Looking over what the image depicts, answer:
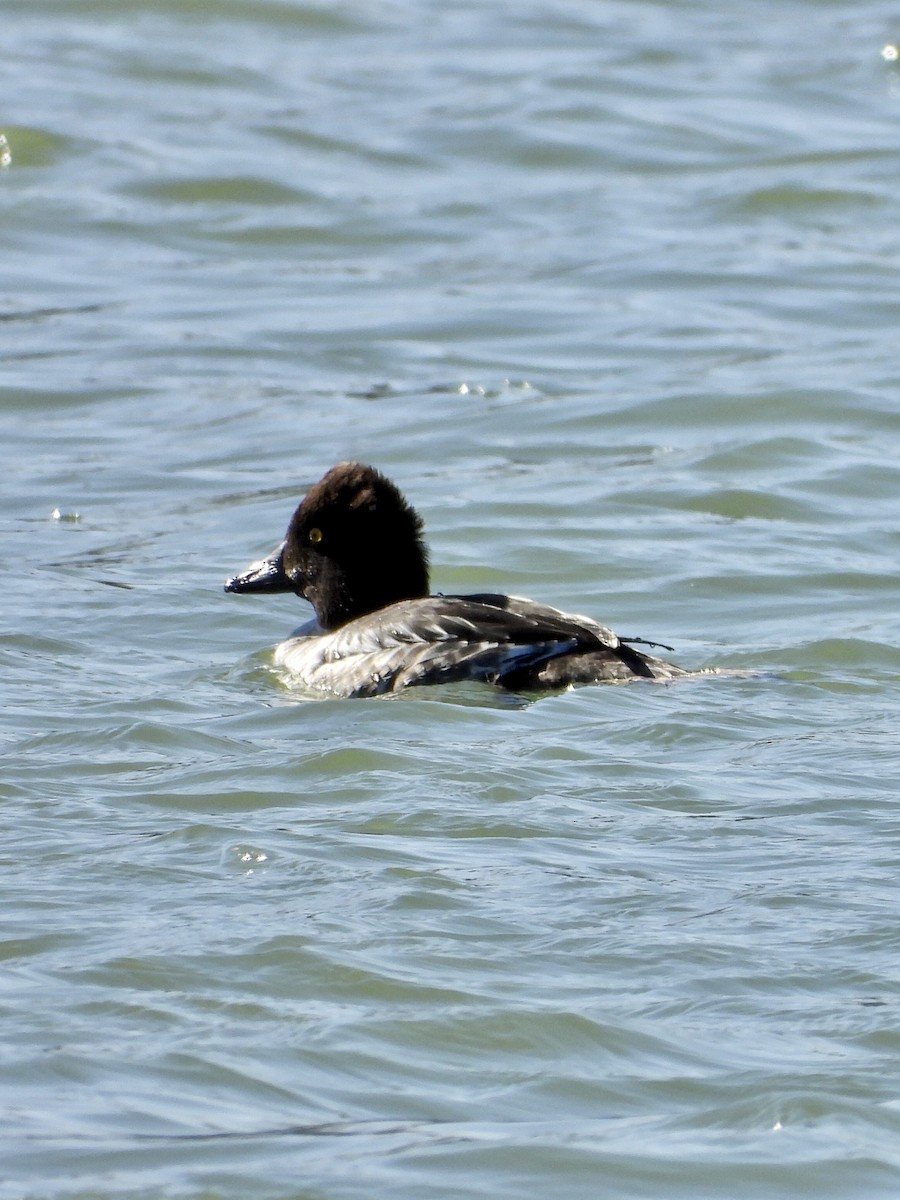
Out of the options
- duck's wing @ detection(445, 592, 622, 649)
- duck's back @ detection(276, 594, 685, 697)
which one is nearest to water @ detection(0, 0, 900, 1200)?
→ duck's back @ detection(276, 594, 685, 697)

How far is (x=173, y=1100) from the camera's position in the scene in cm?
519

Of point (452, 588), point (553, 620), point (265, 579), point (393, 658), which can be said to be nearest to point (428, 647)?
point (393, 658)

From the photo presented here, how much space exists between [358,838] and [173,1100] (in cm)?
194

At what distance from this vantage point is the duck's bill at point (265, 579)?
10578 millimetres

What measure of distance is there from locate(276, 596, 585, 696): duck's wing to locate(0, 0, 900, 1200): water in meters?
0.22

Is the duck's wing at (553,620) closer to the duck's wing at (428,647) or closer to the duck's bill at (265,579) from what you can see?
the duck's wing at (428,647)

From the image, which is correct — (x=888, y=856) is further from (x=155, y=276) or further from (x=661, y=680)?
(x=155, y=276)

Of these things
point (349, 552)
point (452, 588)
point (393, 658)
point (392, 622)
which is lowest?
point (452, 588)

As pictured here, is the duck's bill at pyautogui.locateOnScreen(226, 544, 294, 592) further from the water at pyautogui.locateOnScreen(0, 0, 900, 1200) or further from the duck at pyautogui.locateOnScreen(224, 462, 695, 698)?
the water at pyautogui.locateOnScreen(0, 0, 900, 1200)

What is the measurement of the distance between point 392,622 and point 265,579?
110 cm

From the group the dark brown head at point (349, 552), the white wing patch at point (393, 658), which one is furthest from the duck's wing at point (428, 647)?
the dark brown head at point (349, 552)

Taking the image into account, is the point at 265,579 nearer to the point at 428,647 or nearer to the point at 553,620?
the point at 428,647

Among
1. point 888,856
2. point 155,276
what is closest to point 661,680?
point 888,856

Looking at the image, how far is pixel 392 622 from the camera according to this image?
970 cm
